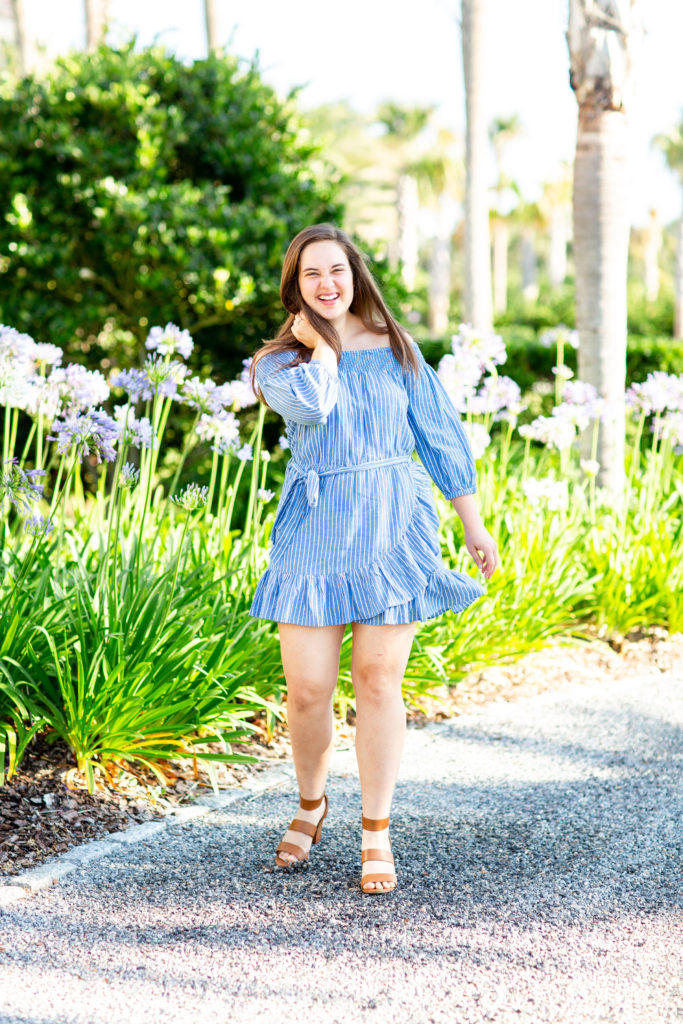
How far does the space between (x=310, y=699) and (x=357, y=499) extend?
0.53 metres

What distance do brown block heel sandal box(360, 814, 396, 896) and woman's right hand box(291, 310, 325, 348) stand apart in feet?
4.08

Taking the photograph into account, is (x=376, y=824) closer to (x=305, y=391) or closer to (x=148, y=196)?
(x=305, y=391)

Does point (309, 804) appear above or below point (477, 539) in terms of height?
below

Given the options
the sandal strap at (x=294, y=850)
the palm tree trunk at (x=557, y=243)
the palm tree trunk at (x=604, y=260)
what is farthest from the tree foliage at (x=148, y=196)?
the palm tree trunk at (x=557, y=243)

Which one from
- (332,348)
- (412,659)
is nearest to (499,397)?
(412,659)

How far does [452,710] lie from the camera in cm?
406

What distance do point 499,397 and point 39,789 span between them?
107 inches

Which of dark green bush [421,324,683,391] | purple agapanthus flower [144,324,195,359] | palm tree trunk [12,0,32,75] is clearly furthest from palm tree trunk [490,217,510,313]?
purple agapanthus flower [144,324,195,359]

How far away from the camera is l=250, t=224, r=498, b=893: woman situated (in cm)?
247

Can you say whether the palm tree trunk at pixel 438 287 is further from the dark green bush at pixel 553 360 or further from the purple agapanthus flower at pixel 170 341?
the purple agapanthus flower at pixel 170 341

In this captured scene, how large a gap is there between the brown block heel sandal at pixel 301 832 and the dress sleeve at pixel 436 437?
926 mm

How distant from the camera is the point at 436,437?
2660mm

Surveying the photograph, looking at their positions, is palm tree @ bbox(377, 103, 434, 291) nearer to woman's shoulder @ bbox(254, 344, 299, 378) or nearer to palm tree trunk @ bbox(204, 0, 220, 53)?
palm tree trunk @ bbox(204, 0, 220, 53)

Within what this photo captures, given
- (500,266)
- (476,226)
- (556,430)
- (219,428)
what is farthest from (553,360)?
(500,266)
